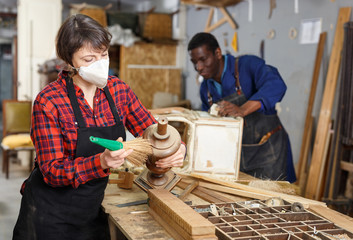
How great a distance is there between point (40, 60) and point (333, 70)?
18.3 ft

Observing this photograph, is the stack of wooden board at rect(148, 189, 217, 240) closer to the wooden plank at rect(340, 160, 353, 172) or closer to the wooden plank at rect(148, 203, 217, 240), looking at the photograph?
the wooden plank at rect(148, 203, 217, 240)

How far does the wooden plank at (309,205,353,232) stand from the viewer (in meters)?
1.83

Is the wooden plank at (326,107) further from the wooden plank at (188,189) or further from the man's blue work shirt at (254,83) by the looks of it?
the wooden plank at (188,189)

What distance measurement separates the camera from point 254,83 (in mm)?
3244

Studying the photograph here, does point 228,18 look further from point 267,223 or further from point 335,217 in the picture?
point 267,223

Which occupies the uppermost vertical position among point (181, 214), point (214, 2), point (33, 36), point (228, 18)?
point (214, 2)

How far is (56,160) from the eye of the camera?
6.05ft

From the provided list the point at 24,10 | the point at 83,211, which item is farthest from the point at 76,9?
the point at 83,211

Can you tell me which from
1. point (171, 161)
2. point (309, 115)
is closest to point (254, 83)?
point (171, 161)

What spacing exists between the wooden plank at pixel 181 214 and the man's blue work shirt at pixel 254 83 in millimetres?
1290

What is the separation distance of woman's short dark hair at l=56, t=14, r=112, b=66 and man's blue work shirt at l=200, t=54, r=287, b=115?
1.46 meters

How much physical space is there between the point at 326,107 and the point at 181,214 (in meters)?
3.26

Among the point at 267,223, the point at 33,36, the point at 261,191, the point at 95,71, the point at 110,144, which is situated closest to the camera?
the point at 110,144

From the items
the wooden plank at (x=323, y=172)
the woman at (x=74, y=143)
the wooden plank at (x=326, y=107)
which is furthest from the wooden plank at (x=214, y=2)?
the woman at (x=74, y=143)
